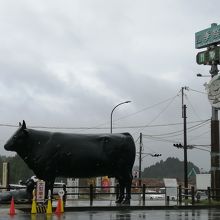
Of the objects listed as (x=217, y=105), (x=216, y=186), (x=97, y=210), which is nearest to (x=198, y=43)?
(x=217, y=105)

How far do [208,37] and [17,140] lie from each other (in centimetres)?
2327

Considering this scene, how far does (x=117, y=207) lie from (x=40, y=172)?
13.2ft

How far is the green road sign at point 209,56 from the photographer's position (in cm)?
Result: 3803

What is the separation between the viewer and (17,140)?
22422 mm

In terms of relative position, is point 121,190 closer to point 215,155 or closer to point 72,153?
point 72,153

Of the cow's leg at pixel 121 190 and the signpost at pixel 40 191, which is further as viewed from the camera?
the cow's leg at pixel 121 190

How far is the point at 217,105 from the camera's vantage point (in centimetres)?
3338

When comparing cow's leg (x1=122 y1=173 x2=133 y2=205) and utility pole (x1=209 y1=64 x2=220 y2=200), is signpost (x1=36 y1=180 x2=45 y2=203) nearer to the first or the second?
cow's leg (x1=122 y1=173 x2=133 y2=205)

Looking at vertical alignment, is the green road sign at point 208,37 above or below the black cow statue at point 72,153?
above

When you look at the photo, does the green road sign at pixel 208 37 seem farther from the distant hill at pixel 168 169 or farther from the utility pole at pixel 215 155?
the distant hill at pixel 168 169

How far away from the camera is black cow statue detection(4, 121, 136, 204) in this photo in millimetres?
22625

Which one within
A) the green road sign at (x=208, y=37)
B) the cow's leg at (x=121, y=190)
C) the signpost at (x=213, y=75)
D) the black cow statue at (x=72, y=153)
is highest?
the green road sign at (x=208, y=37)

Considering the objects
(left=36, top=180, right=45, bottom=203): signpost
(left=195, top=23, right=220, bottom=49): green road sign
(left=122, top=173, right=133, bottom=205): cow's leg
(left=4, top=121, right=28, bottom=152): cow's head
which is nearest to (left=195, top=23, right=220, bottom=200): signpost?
(left=195, top=23, right=220, bottom=49): green road sign

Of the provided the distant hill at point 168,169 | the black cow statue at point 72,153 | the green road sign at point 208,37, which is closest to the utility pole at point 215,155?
the green road sign at point 208,37
